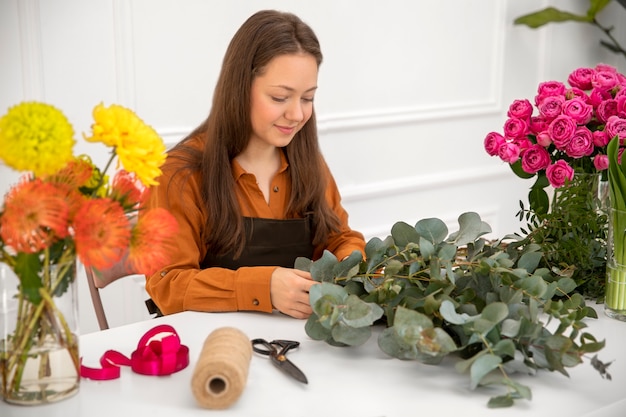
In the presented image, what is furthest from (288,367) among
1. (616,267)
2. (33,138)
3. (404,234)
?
(616,267)

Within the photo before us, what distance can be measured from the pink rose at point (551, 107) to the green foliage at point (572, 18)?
2.57 m

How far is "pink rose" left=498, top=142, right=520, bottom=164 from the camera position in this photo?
2.00 meters

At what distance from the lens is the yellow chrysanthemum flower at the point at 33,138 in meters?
1.12

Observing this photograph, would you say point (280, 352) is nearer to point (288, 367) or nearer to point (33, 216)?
point (288, 367)

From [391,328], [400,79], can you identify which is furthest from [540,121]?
[400,79]

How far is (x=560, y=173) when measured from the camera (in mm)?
1953

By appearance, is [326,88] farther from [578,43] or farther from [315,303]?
[315,303]

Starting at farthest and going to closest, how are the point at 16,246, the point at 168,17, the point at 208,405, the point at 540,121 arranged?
1. the point at 168,17
2. the point at 540,121
3. the point at 208,405
4. the point at 16,246

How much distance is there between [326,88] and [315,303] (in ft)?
7.71

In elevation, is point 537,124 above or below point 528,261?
above

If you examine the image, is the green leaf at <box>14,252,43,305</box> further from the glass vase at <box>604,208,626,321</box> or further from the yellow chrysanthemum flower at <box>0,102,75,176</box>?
the glass vase at <box>604,208,626,321</box>

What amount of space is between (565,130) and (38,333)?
4.09 ft

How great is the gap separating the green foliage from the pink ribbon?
11.1ft

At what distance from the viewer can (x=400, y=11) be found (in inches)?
157
